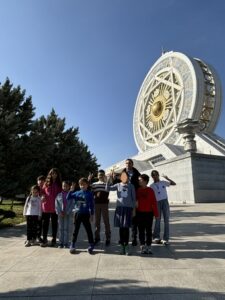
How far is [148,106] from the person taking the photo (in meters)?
63.8

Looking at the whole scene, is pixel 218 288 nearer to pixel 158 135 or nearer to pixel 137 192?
pixel 137 192

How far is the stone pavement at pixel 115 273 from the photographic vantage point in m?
3.70

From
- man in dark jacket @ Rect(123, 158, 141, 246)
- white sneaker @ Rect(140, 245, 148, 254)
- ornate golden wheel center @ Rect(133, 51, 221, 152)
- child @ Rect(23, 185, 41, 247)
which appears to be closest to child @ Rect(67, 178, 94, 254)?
man in dark jacket @ Rect(123, 158, 141, 246)

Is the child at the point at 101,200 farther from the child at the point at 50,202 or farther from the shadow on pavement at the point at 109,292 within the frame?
the shadow on pavement at the point at 109,292

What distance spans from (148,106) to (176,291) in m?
61.5

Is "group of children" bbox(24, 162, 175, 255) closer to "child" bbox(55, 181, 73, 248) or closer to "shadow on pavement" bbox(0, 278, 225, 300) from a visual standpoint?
"child" bbox(55, 181, 73, 248)

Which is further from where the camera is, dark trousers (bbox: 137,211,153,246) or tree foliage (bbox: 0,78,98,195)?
tree foliage (bbox: 0,78,98,195)

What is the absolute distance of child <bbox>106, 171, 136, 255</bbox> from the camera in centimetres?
607

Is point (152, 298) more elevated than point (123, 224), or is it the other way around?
point (123, 224)

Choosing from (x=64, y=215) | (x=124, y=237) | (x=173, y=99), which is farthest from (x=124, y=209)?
(x=173, y=99)

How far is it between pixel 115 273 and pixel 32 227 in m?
3.72

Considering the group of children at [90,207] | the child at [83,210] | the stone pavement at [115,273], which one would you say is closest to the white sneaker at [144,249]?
the group of children at [90,207]

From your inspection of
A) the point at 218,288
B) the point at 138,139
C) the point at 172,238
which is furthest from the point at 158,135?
the point at 218,288

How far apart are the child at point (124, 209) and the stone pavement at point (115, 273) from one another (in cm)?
38
